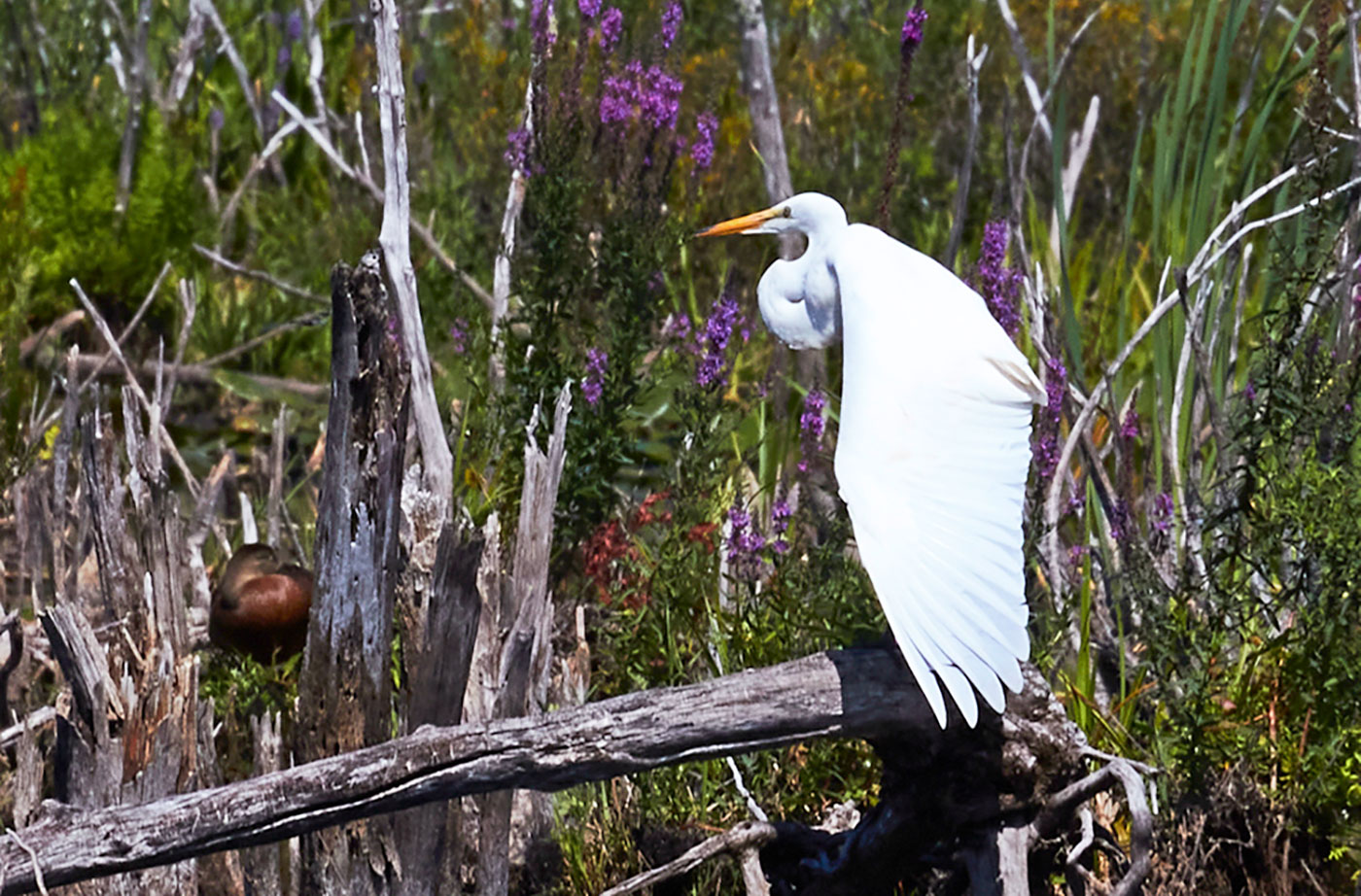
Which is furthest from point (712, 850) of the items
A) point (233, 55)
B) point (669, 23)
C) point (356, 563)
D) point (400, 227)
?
point (233, 55)

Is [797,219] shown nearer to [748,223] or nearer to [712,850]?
[748,223]

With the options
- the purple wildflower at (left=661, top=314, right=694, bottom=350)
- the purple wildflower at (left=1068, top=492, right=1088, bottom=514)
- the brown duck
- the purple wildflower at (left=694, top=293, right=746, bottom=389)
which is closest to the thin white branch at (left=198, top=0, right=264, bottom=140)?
the purple wildflower at (left=661, top=314, right=694, bottom=350)

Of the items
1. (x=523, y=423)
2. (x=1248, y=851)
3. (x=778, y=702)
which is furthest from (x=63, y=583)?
(x=1248, y=851)

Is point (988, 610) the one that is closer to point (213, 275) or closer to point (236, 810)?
point (236, 810)

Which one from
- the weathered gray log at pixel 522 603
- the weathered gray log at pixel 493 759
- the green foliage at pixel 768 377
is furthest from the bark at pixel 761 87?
the weathered gray log at pixel 493 759

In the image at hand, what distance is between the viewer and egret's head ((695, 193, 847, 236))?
2697 mm

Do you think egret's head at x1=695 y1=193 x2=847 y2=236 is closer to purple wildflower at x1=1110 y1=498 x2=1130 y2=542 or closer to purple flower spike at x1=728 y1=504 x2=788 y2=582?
purple flower spike at x1=728 y1=504 x2=788 y2=582

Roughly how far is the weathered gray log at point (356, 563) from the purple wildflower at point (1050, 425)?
1250mm

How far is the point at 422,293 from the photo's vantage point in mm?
5055

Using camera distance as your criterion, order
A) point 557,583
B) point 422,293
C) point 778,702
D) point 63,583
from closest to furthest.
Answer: point 778,702, point 63,583, point 557,583, point 422,293

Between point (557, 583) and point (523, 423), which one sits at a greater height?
point (523, 423)

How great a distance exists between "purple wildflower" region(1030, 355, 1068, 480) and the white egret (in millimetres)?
392

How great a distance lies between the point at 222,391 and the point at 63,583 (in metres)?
2.22

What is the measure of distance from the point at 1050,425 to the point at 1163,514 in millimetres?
346
